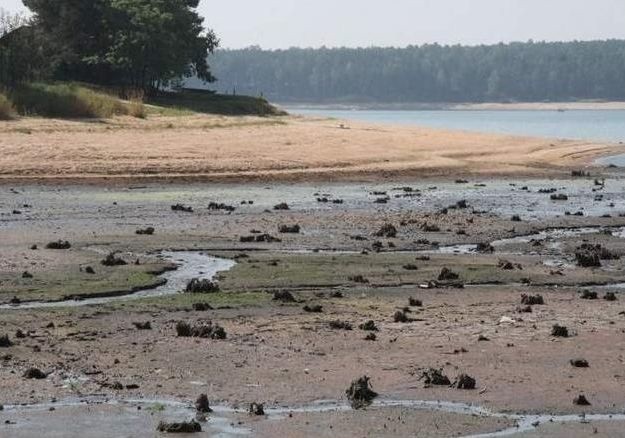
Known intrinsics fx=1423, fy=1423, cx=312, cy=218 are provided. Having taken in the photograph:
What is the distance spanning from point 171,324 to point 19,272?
3.94 m

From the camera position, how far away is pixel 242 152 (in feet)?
124

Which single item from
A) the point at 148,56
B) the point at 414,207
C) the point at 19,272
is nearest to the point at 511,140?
the point at 148,56

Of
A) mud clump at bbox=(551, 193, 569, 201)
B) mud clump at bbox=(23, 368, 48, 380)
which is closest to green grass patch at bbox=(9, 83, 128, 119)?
mud clump at bbox=(551, 193, 569, 201)

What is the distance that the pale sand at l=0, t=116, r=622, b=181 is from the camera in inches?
1321

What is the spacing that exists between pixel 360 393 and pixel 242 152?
27.2m

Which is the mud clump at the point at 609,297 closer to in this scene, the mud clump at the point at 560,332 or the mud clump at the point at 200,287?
the mud clump at the point at 560,332

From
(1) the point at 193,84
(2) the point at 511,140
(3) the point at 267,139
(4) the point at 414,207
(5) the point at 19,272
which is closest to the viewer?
(5) the point at 19,272

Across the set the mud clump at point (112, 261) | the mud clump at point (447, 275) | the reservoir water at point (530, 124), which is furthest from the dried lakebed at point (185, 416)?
the reservoir water at point (530, 124)

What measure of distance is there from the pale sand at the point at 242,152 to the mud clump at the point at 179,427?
22137 millimetres

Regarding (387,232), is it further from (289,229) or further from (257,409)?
(257,409)

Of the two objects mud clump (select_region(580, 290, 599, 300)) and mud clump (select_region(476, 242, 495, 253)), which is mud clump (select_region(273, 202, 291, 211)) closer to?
mud clump (select_region(476, 242, 495, 253))

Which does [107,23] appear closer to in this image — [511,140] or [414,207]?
[511,140]

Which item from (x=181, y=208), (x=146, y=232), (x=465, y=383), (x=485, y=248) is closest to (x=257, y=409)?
(x=465, y=383)

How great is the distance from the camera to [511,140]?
5334cm
